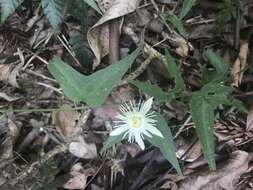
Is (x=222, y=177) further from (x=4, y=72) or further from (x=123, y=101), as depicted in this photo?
(x=4, y=72)

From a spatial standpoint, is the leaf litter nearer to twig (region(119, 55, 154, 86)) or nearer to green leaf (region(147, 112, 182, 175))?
twig (region(119, 55, 154, 86))

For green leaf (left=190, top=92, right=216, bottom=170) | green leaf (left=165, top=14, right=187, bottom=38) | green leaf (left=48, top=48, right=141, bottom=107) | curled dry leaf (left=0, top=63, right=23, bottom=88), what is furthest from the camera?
curled dry leaf (left=0, top=63, right=23, bottom=88)

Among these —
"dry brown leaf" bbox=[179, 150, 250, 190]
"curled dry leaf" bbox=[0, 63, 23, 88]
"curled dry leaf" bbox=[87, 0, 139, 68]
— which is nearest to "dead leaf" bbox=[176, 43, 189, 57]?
"curled dry leaf" bbox=[87, 0, 139, 68]

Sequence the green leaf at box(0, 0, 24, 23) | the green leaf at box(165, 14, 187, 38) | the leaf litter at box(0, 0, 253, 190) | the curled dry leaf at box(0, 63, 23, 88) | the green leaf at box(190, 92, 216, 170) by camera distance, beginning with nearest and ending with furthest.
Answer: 1. the green leaf at box(190, 92, 216, 170)
2. the green leaf at box(0, 0, 24, 23)
3. the green leaf at box(165, 14, 187, 38)
4. the leaf litter at box(0, 0, 253, 190)
5. the curled dry leaf at box(0, 63, 23, 88)

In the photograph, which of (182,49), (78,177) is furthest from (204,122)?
(78,177)

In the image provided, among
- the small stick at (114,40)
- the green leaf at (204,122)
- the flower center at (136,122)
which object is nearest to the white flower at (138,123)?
the flower center at (136,122)

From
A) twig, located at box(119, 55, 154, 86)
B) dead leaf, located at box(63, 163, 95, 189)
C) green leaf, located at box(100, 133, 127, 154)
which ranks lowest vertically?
dead leaf, located at box(63, 163, 95, 189)
